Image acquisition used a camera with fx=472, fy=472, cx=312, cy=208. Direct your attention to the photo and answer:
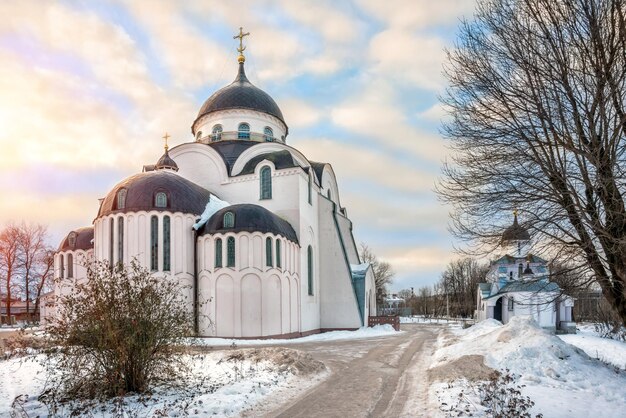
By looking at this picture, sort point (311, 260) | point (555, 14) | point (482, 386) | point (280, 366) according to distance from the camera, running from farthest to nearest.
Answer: point (311, 260), point (280, 366), point (482, 386), point (555, 14)

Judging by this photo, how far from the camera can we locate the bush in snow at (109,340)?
855 centimetres

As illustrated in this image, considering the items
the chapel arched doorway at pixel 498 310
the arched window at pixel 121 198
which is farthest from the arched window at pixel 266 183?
the chapel arched doorway at pixel 498 310

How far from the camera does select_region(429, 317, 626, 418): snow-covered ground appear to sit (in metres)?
8.32

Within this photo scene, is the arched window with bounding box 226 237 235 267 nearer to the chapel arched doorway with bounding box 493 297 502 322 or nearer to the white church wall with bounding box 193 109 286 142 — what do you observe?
the white church wall with bounding box 193 109 286 142

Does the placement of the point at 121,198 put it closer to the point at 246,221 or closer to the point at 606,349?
the point at 246,221

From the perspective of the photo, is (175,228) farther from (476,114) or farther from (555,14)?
(555,14)

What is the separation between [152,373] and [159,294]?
5.09 ft

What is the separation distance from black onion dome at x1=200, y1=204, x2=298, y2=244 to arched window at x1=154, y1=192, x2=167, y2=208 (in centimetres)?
245

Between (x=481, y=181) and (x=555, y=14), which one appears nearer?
(x=555, y=14)

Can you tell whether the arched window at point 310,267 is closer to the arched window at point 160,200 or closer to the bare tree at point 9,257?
the arched window at point 160,200

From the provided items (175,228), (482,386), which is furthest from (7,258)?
(482,386)

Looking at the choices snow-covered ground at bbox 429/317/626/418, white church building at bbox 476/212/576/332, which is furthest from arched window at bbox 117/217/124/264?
white church building at bbox 476/212/576/332

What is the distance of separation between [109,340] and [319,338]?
1855 cm

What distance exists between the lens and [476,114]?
374 inches
